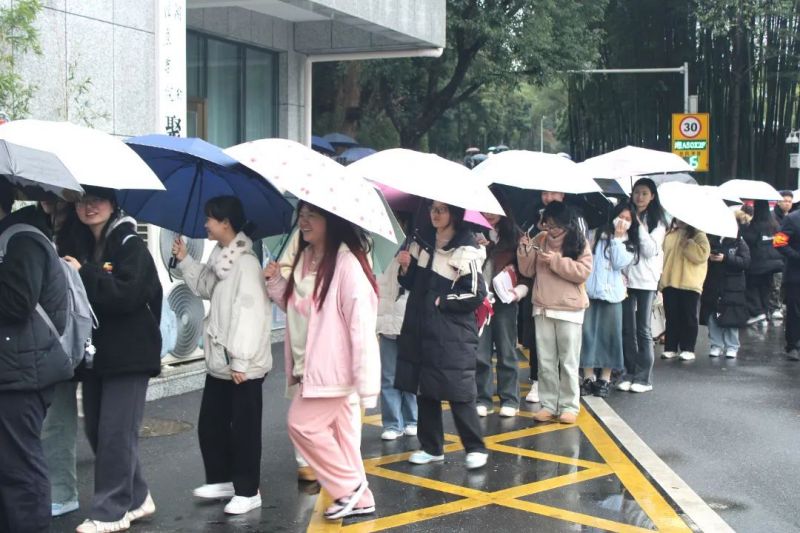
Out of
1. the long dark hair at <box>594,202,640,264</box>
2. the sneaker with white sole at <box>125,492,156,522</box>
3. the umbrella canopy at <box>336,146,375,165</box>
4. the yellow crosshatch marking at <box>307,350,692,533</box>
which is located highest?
the umbrella canopy at <box>336,146,375,165</box>

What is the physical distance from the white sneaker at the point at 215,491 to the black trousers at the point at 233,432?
28 mm

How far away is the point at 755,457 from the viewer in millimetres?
7500

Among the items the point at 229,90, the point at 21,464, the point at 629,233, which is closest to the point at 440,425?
the point at 21,464

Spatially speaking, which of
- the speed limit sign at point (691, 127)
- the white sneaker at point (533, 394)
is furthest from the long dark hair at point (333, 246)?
the speed limit sign at point (691, 127)

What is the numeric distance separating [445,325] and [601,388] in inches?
127

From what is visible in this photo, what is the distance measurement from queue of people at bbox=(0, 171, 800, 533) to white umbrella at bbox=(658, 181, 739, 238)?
209cm

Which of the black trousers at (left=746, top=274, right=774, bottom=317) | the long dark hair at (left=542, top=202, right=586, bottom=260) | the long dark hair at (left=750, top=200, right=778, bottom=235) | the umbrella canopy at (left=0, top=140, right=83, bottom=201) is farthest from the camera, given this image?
the black trousers at (left=746, top=274, right=774, bottom=317)

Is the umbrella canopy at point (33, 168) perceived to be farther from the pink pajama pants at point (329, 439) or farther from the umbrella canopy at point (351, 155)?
the umbrella canopy at point (351, 155)

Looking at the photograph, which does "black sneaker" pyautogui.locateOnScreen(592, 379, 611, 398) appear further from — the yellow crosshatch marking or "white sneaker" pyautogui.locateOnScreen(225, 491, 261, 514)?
"white sneaker" pyautogui.locateOnScreen(225, 491, 261, 514)

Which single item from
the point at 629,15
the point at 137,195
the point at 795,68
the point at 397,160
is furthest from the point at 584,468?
the point at 629,15

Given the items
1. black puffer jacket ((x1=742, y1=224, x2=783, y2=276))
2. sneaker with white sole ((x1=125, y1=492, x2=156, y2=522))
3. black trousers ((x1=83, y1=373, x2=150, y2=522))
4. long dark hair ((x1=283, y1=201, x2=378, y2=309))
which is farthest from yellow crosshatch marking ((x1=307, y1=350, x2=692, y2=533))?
black puffer jacket ((x1=742, y1=224, x2=783, y2=276))

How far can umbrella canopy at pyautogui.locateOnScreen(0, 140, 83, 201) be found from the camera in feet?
14.9

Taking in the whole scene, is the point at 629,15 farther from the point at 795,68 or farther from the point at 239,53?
the point at 239,53

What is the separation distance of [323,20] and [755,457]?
7.80 meters
